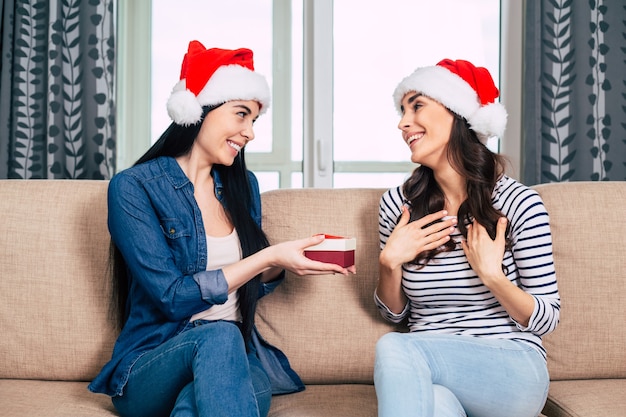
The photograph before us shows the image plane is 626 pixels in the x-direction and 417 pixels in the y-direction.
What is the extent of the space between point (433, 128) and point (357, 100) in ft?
5.05

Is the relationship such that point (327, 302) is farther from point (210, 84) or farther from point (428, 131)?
point (210, 84)

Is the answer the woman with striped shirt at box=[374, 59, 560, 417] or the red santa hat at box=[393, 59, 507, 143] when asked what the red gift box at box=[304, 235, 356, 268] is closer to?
the woman with striped shirt at box=[374, 59, 560, 417]

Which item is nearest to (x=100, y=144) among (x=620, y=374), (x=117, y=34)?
(x=117, y=34)

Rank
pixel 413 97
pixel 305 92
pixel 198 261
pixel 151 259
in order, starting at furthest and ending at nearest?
pixel 305 92, pixel 413 97, pixel 198 261, pixel 151 259

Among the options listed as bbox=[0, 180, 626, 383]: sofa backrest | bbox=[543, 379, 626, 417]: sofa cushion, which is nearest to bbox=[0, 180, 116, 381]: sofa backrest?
bbox=[0, 180, 626, 383]: sofa backrest

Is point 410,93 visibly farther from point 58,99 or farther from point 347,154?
point 58,99

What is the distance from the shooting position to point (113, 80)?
9.66 feet

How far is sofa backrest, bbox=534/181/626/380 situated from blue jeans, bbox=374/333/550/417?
0.34 metres

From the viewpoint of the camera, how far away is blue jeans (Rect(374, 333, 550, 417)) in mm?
1416

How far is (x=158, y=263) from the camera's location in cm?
161

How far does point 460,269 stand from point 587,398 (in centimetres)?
46

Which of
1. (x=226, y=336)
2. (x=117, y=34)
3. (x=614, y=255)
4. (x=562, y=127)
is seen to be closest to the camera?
(x=226, y=336)

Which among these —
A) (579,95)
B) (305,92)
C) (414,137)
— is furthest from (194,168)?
(579,95)

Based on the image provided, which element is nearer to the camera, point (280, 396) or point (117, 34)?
point (280, 396)
